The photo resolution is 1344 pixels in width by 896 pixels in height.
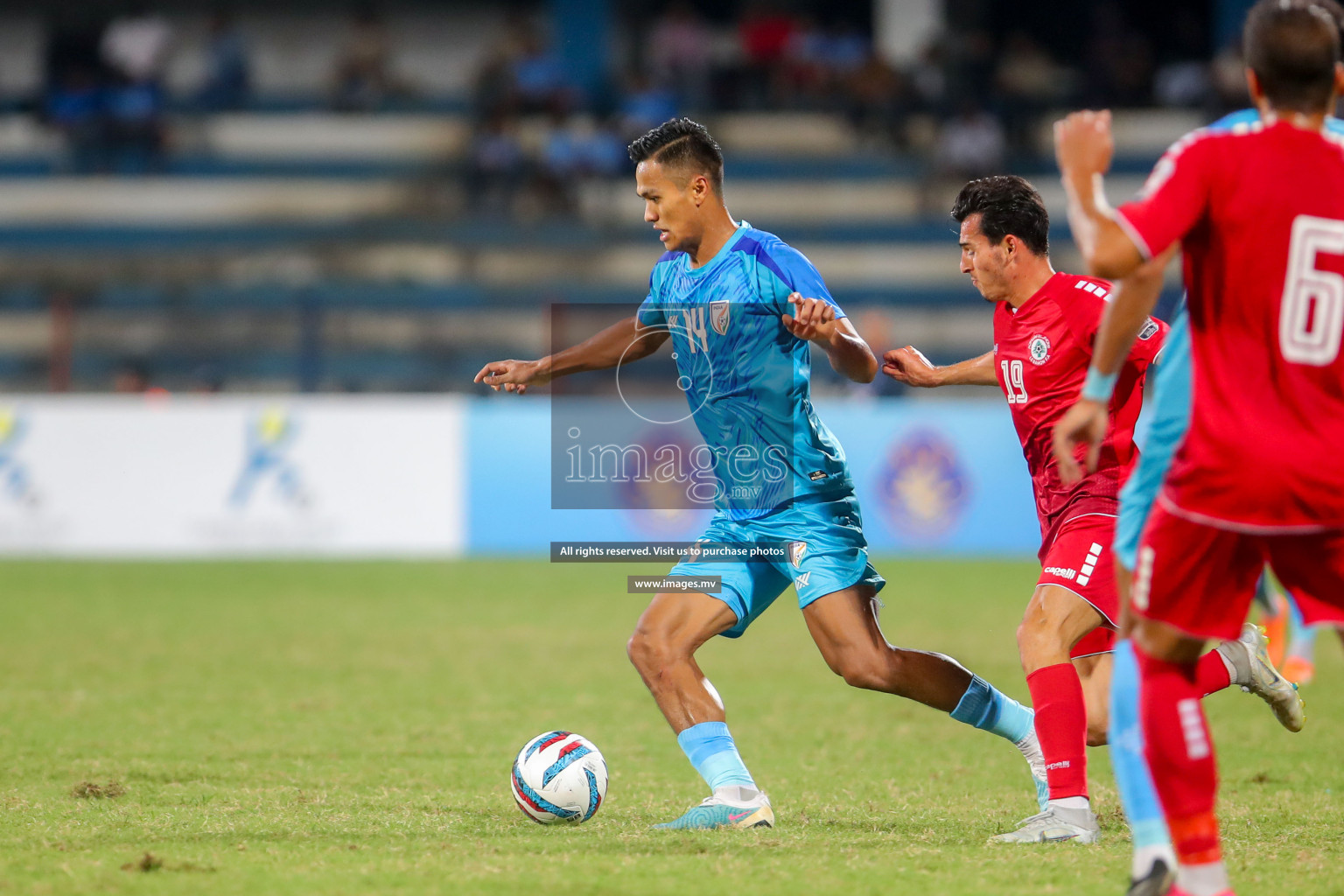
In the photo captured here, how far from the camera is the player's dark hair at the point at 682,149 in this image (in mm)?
5344

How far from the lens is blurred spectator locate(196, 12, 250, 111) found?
2331cm

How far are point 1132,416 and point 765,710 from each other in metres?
3.07

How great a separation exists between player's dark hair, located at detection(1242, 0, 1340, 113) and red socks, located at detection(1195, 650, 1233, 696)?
2.45 m

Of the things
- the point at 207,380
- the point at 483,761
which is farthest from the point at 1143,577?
the point at 207,380

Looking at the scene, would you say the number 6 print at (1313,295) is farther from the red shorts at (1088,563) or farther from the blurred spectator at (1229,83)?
the blurred spectator at (1229,83)

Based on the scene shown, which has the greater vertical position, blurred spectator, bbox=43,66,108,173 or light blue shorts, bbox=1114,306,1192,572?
blurred spectator, bbox=43,66,108,173

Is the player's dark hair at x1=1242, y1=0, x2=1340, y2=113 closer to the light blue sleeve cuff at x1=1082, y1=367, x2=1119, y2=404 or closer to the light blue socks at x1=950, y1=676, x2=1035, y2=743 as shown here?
the light blue sleeve cuff at x1=1082, y1=367, x2=1119, y2=404

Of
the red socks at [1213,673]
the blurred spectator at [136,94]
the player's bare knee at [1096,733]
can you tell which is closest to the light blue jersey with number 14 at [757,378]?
the player's bare knee at [1096,733]

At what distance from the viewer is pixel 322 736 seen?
22.4 ft

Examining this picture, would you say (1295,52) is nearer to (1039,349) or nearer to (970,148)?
(1039,349)

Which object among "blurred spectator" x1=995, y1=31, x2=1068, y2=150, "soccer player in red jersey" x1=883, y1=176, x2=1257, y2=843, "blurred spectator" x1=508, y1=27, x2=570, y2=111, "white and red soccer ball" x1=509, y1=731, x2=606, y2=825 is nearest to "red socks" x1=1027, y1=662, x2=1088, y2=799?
"soccer player in red jersey" x1=883, y1=176, x2=1257, y2=843

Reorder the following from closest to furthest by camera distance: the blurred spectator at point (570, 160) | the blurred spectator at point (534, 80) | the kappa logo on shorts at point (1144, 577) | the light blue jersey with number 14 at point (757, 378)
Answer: the kappa logo on shorts at point (1144, 577) < the light blue jersey with number 14 at point (757, 378) < the blurred spectator at point (570, 160) < the blurred spectator at point (534, 80)

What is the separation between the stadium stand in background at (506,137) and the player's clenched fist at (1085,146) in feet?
47.9

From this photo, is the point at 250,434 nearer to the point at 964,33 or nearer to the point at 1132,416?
the point at 1132,416
